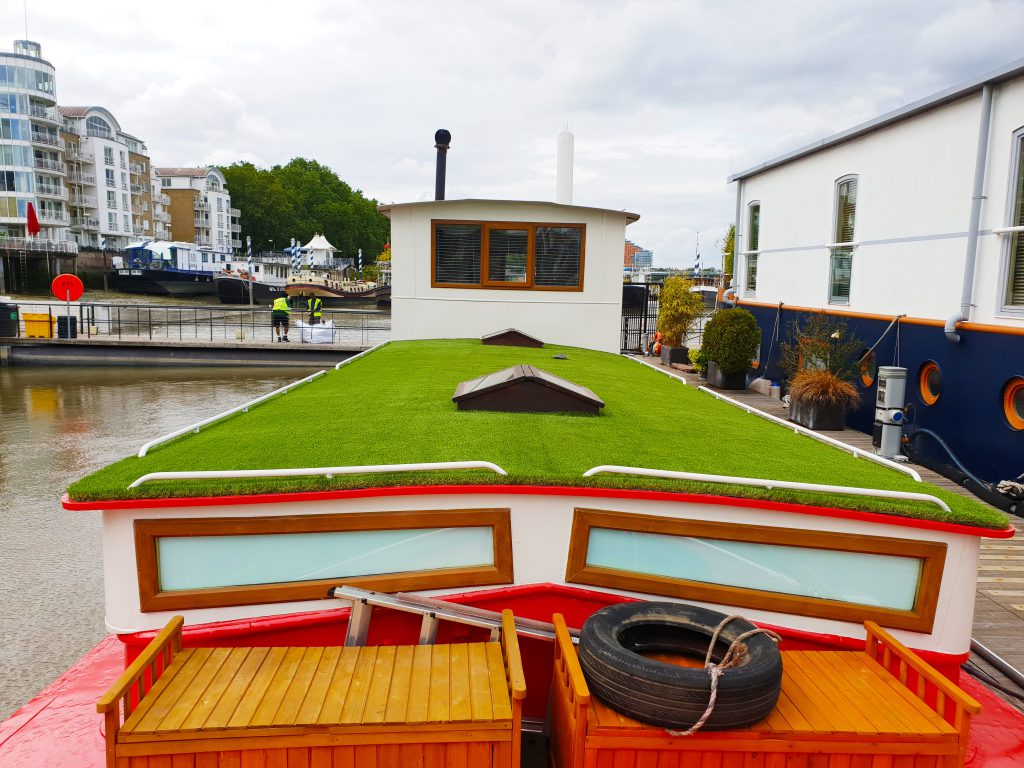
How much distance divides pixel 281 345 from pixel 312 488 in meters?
22.3

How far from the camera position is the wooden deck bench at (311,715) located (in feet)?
9.57

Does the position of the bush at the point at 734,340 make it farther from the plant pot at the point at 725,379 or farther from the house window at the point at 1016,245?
the house window at the point at 1016,245

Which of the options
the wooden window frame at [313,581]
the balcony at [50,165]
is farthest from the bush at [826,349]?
the balcony at [50,165]

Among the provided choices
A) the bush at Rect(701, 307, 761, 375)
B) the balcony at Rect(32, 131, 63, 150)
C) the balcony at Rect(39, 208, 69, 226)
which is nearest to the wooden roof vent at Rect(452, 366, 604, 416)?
the bush at Rect(701, 307, 761, 375)

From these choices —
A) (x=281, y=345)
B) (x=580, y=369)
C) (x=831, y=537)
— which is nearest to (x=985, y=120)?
(x=580, y=369)

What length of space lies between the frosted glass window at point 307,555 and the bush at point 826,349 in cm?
1052

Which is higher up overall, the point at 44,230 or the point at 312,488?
the point at 44,230

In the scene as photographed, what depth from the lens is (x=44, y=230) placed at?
62094 mm

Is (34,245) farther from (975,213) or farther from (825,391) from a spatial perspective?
(975,213)

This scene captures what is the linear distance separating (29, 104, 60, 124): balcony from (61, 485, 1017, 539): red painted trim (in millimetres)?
73223

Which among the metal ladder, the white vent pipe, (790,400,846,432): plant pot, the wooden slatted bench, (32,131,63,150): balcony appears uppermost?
(32,131,63,150): balcony

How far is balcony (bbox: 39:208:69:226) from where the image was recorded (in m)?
61.6

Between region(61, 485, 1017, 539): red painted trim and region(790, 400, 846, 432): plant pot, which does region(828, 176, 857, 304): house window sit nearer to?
region(790, 400, 846, 432): plant pot

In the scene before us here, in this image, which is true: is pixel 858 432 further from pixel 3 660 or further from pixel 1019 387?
pixel 3 660
